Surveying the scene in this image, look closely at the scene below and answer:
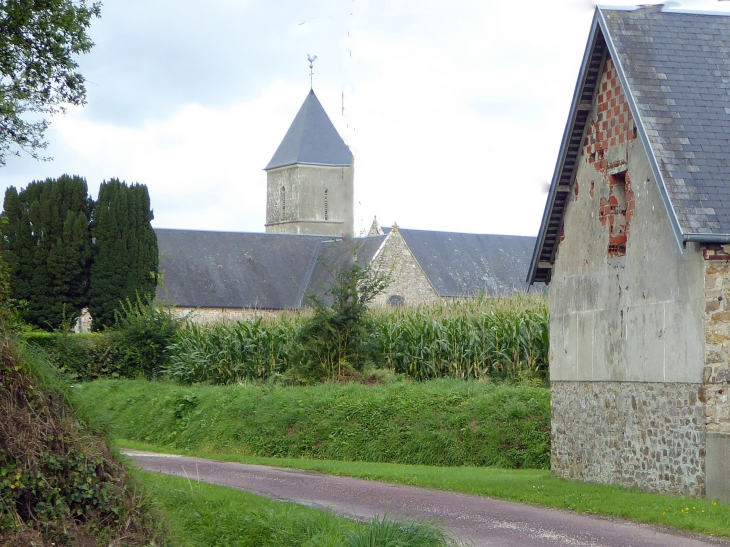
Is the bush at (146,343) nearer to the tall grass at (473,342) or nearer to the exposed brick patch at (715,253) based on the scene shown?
the tall grass at (473,342)

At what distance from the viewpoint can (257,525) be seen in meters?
10.2

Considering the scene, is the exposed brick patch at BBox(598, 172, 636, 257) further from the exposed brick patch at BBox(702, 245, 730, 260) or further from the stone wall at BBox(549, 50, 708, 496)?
the exposed brick patch at BBox(702, 245, 730, 260)

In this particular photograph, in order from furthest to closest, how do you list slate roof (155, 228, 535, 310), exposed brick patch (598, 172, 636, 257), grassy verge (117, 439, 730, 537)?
slate roof (155, 228, 535, 310)
exposed brick patch (598, 172, 636, 257)
grassy verge (117, 439, 730, 537)

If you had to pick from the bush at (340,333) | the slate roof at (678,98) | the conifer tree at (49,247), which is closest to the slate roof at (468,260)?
the conifer tree at (49,247)

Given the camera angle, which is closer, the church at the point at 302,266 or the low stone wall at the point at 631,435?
the low stone wall at the point at 631,435

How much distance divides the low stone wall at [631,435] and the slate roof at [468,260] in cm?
3865

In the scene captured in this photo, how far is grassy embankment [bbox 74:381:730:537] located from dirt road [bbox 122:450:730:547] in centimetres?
77

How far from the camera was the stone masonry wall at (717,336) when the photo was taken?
1282 centimetres

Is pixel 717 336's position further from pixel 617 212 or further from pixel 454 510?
pixel 454 510

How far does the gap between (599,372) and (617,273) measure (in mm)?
1686

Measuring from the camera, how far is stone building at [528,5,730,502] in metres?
12.9

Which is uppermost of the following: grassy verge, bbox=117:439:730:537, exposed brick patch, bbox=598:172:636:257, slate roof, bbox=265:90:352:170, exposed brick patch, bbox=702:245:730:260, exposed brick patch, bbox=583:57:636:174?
slate roof, bbox=265:90:352:170

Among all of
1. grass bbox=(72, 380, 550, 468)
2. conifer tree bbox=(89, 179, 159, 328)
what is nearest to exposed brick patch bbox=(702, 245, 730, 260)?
grass bbox=(72, 380, 550, 468)

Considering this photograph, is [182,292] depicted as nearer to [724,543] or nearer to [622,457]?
[622,457]
